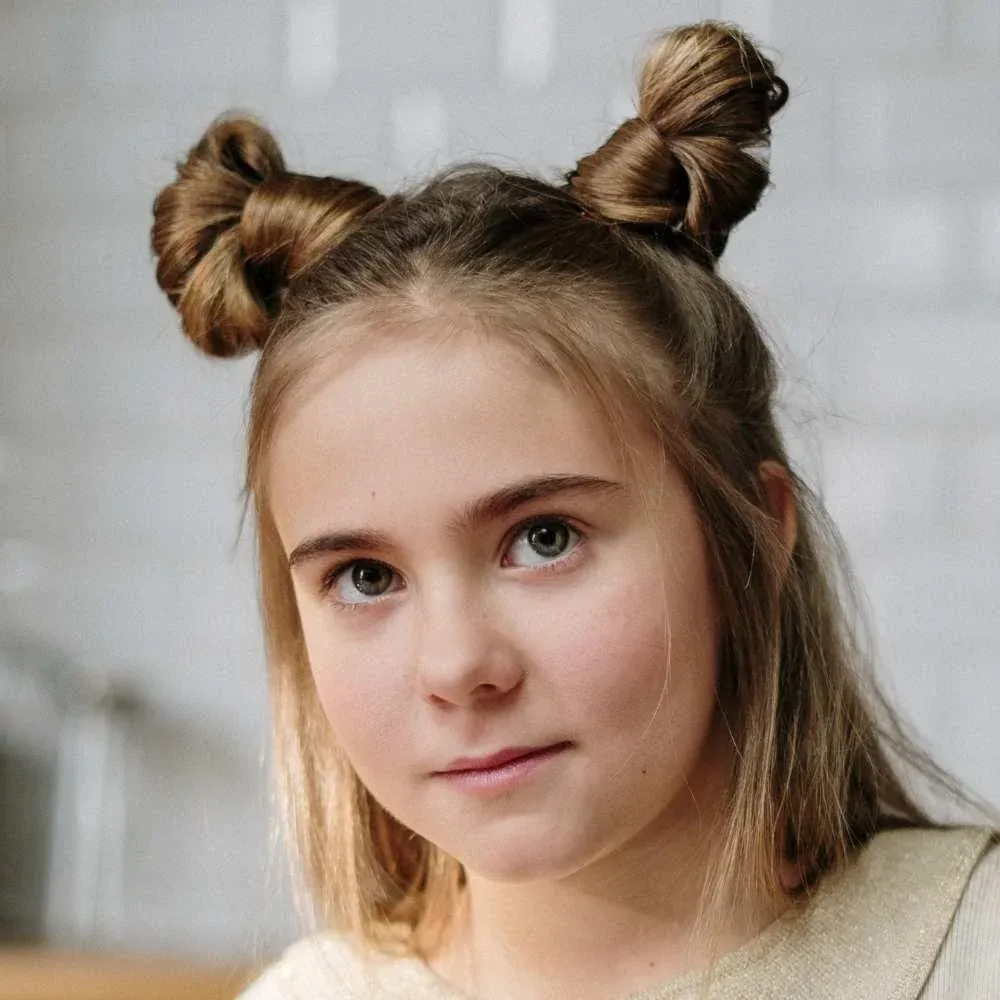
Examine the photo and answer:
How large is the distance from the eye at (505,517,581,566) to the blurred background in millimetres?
655

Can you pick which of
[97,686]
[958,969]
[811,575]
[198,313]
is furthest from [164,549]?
[958,969]

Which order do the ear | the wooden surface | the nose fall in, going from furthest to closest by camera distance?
the wooden surface
the ear
the nose

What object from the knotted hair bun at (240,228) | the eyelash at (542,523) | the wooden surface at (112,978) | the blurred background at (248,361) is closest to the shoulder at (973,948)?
the eyelash at (542,523)

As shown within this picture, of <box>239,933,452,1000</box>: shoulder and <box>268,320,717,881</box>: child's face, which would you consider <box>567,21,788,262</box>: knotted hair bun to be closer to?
<box>268,320,717,881</box>: child's face

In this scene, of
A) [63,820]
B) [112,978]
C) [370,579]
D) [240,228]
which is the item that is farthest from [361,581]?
[63,820]

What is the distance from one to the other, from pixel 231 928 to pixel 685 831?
85 cm

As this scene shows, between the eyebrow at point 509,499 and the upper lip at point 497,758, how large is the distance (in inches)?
3.9

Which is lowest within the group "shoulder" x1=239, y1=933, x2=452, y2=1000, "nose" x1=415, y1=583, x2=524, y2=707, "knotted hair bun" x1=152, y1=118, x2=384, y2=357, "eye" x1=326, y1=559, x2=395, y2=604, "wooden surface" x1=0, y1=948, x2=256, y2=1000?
"wooden surface" x1=0, y1=948, x2=256, y2=1000

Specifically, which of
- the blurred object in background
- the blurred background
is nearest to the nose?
the blurred background

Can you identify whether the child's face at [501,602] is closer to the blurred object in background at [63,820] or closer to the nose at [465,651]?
the nose at [465,651]

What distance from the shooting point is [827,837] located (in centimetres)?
81

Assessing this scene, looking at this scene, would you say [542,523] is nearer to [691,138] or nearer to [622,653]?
[622,653]

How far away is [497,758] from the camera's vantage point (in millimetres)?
707

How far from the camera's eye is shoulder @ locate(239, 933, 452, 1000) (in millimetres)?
841
